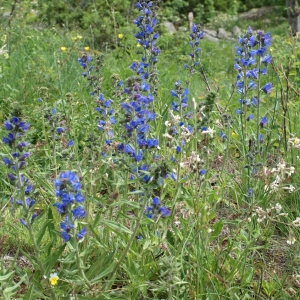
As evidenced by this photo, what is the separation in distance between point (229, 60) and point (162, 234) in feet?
24.6

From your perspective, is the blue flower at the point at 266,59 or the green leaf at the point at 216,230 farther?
the blue flower at the point at 266,59

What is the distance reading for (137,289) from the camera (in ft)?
7.59

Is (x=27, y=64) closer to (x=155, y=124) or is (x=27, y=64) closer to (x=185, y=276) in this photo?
(x=155, y=124)

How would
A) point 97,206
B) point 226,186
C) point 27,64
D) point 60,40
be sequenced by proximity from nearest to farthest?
point 97,206, point 226,186, point 27,64, point 60,40

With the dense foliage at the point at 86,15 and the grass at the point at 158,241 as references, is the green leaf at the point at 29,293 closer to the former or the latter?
the grass at the point at 158,241

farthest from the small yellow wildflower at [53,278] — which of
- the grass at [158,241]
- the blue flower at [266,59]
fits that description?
the blue flower at [266,59]

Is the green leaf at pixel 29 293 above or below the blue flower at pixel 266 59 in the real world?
below

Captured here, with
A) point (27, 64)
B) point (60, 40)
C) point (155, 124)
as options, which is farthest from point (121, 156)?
point (60, 40)

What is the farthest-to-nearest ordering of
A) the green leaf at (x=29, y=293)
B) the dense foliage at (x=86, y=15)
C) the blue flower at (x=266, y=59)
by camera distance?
the dense foliage at (x=86, y=15) < the blue flower at (x=266, y=59) < the green leaf at (x=29, y=293)

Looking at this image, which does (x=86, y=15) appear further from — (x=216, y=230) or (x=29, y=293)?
(x=29, y=293)

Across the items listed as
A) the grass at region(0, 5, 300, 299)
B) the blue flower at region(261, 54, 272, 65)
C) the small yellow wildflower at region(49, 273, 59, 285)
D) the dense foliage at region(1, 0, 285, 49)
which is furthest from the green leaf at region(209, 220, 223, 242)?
the dense foliage at region(1, 0, 285, 49)

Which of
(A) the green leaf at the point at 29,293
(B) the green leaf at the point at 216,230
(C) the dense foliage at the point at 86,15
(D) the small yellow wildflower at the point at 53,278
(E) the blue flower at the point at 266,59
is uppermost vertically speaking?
(E) the blue flower at the point at 266,59

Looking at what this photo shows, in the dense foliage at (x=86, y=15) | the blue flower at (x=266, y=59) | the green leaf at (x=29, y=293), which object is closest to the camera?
the green leaf at (x=29, y=293)

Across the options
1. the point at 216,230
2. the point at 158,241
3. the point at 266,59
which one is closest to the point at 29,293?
the point at 158,241
